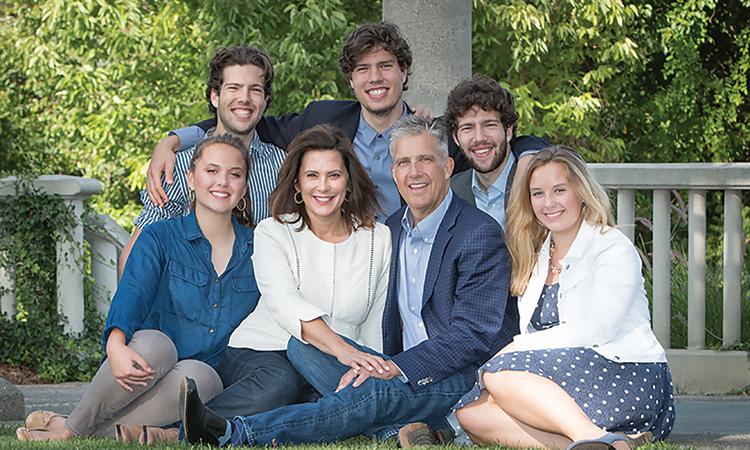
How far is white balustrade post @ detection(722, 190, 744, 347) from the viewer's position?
22.8 feet

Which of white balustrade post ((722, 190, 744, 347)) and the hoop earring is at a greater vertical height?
the hoop earring

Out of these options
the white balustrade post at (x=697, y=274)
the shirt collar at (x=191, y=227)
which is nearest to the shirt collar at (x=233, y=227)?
the shirt collar at (x=191, y=227)

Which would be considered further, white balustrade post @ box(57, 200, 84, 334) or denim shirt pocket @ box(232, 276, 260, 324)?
white balustrade post @ box(57, 200, 84, 334)

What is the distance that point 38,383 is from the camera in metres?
7.34

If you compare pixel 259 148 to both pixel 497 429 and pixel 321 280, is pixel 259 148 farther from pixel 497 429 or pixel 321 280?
pixel 497 429

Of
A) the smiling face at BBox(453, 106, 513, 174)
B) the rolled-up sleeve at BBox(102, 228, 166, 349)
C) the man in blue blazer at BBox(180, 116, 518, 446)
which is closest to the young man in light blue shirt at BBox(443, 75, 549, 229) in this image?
the smiling face at BBox(453, 106, 513, 174)

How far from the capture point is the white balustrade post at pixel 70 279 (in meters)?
7.66

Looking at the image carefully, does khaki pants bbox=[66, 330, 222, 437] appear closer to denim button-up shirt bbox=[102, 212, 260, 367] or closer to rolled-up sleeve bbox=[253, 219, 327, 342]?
denim button-up shirt bbox=[102, 212, 260, 367]

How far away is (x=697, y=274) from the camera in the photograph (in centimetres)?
705

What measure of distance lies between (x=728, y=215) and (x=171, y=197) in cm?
334

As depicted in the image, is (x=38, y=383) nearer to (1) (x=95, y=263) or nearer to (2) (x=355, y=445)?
(1) (x=95, y=263)

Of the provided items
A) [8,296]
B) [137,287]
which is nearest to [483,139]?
[137,287]

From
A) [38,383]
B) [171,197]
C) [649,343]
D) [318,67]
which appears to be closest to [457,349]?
[649,343]

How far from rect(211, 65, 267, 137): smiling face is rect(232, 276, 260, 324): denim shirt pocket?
0.73 metres
